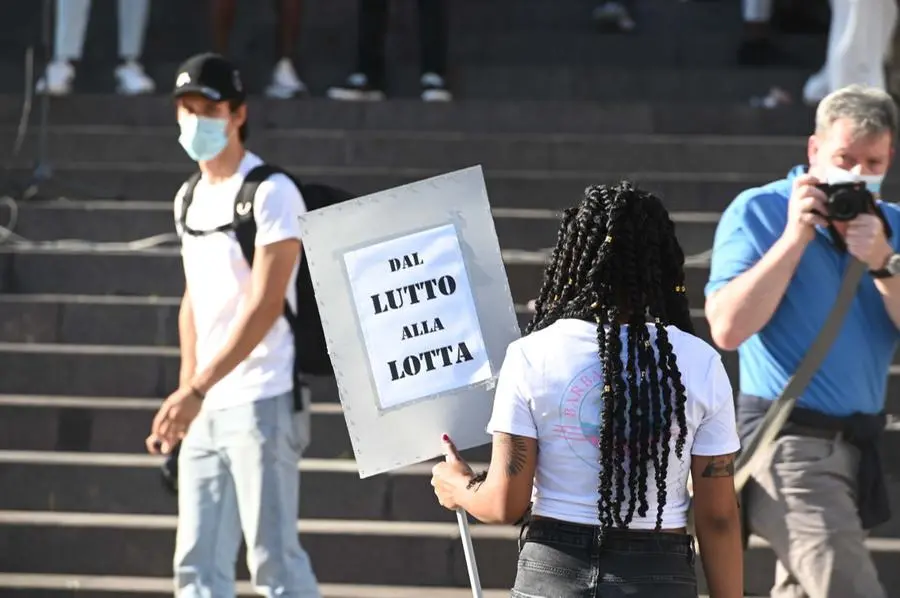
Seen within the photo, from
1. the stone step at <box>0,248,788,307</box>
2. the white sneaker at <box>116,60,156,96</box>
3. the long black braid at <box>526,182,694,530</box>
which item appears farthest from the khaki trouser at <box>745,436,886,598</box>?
the white sneaker at <box>116,60,156,96</box>

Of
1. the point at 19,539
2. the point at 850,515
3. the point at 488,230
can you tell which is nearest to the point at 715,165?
the point at 19,539

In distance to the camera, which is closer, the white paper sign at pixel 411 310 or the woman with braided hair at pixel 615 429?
the woman with braided hair at pixel 615 429

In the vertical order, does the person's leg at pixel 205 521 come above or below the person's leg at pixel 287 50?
below

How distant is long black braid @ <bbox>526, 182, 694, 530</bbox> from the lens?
337 cm

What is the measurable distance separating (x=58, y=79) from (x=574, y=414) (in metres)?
7.19

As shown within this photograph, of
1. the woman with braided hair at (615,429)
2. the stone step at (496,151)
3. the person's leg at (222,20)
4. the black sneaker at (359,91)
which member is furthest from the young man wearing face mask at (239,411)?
the person's leg at (222,20)

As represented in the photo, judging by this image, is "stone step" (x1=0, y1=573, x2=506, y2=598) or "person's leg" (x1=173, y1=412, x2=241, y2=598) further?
"stone step" (x1=0, y1=573, x2=506, y2=598)

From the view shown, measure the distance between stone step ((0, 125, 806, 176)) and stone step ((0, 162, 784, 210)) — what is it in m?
0.06

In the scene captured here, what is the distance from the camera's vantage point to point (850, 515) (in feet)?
14.6

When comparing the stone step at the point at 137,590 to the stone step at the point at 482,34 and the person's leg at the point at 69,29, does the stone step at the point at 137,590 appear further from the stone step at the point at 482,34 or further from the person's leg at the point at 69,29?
the stone step at the point at 482,34

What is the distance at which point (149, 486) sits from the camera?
7180 millimetres

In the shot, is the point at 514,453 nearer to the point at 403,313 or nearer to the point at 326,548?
the point at 403,313

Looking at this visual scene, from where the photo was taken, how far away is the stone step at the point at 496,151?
8.87 meters

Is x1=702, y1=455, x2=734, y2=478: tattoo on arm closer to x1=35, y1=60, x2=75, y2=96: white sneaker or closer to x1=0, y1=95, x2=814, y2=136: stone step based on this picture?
x1=0, y1=95, x2=814, y2=136: stone step
